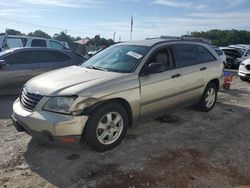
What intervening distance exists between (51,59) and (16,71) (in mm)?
1214

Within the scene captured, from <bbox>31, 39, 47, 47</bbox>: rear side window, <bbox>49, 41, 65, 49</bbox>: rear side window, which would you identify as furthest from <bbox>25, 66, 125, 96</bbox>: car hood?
<bbox>49, 41, 65, 49</bbox>: rear side window

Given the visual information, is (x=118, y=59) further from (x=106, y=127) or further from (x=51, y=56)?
(x=51, y=56)

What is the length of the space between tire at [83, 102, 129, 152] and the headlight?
0.34m

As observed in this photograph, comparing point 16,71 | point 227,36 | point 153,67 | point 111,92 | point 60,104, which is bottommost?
point 227,36

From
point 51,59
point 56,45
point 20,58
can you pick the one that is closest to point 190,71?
point 51,59

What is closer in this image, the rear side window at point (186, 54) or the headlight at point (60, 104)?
the headlight at point (60, 104)

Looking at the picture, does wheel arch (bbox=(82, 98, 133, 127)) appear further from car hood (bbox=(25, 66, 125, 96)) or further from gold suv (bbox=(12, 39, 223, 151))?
car hood (bbox=(25, 66, 125, 96))

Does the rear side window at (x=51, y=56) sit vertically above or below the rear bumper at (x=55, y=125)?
above

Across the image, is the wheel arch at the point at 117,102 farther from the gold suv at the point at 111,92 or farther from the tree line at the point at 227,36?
the tree line at the point at 227,36

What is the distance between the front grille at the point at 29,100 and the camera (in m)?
4.09

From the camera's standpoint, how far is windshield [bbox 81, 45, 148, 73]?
4820 mm

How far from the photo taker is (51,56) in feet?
28.3

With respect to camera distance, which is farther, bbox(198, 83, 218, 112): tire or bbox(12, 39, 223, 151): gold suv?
bbox(198, 83, 218, 112): tire

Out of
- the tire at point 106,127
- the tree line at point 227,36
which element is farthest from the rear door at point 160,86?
the tree line at point 227,36
